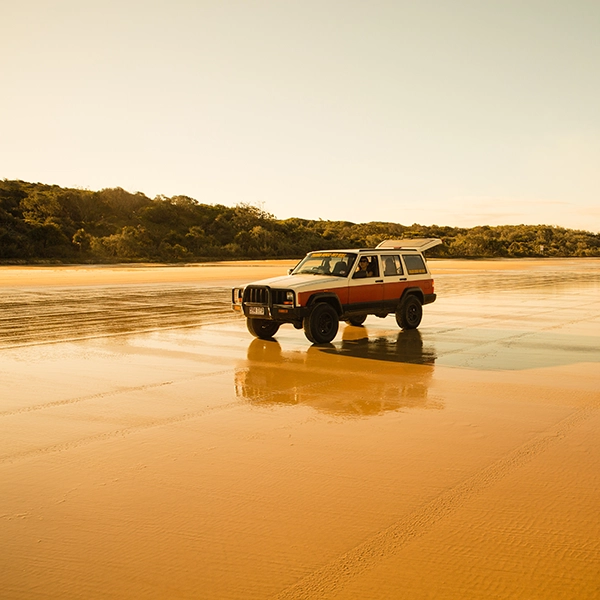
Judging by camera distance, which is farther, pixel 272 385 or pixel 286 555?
pixel 272 385

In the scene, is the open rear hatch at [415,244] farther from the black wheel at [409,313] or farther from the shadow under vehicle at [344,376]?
the shadow under vehicle at [344,376]

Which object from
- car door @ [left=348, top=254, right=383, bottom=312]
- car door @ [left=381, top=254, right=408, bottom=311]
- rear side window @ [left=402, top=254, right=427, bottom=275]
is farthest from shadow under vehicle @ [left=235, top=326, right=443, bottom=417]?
rear side window @ [left=402, top=254, right=427, bottom=275]

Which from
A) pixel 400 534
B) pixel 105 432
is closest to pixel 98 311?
pixel 105 432

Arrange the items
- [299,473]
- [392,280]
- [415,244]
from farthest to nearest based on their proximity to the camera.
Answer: [415,244]
[392,280]
[299,473]

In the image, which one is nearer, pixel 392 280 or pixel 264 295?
pixel 264 295

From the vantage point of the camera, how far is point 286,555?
4.46 meters

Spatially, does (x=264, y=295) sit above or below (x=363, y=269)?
below

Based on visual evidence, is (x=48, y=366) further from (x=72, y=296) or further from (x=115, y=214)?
(x=115, y=214)

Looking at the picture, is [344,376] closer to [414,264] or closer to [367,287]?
[367,287]

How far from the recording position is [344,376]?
10.8 m

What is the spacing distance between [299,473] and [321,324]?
317 inches

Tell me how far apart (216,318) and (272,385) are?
30.3 ft

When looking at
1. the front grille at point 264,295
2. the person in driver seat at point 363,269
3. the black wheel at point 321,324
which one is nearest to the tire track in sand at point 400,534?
the black wheel at point 321,324

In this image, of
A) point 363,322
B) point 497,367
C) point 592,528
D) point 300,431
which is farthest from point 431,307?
point 592,528
